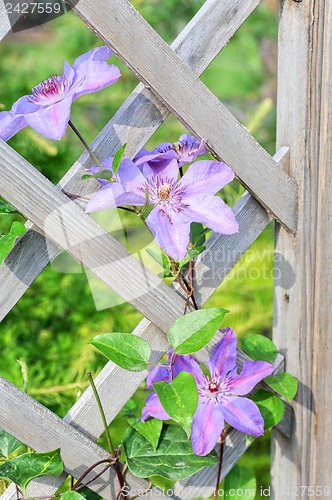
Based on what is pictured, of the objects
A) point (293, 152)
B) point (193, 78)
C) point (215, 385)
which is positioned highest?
point (293, 152)

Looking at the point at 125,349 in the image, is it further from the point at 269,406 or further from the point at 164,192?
the point at 269,406

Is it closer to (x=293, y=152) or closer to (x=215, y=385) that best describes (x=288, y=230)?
(x=293, y=152)

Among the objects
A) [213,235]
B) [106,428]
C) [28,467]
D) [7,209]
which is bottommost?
[28,467]

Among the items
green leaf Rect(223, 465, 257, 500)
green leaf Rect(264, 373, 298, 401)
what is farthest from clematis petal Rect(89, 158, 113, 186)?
green leaf Rect(223, 465, 257, 500)

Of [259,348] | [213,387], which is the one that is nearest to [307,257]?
[259,348]

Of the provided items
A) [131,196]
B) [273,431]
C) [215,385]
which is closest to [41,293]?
[273,431]

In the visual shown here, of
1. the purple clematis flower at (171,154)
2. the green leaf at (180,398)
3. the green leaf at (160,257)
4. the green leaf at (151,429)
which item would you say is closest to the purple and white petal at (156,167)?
the purple clematis flower at (171,154)
